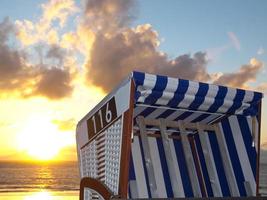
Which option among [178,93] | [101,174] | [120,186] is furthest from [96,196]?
[178,93]

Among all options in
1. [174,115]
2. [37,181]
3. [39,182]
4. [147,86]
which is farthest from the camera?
[37,181]

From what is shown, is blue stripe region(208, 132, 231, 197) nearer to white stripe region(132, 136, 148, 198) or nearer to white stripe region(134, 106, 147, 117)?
white stripe region(132, 136, 148, 198)

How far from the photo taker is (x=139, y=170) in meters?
6.32

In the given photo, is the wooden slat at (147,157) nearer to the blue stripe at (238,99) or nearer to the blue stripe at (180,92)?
the blue stripe at (180,92)

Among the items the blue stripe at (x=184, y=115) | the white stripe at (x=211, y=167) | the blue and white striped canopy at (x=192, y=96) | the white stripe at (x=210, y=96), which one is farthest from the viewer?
the white stripe at (x=211, y=167)

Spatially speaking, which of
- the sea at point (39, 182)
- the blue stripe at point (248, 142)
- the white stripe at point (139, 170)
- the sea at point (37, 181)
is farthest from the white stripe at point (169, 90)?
the sea at point (37, 181)

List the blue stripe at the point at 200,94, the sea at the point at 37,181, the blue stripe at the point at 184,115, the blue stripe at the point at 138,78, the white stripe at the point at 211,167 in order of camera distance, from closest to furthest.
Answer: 1. the blue stripe at the point at 138,78
2. the blue stripe at the point at 200,94
3. the blue stripe at the point at 184,115
4. the white stripe at the point at 211,167
5. the sea at the point at 37,181

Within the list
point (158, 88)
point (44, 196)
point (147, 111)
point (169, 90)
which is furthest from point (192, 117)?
point (44, 196)

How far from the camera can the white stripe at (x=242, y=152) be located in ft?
19.3

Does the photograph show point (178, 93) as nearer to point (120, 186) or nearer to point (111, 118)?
point (111, 118)

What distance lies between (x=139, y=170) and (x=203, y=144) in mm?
951

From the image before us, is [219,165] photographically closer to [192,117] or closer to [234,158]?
[234,158]

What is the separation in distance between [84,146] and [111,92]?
4.03 ft

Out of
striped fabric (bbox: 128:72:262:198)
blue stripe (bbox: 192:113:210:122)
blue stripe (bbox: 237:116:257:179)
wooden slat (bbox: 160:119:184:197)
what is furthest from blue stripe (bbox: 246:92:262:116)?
wooden slat (bbox: 160:119:184:197)
